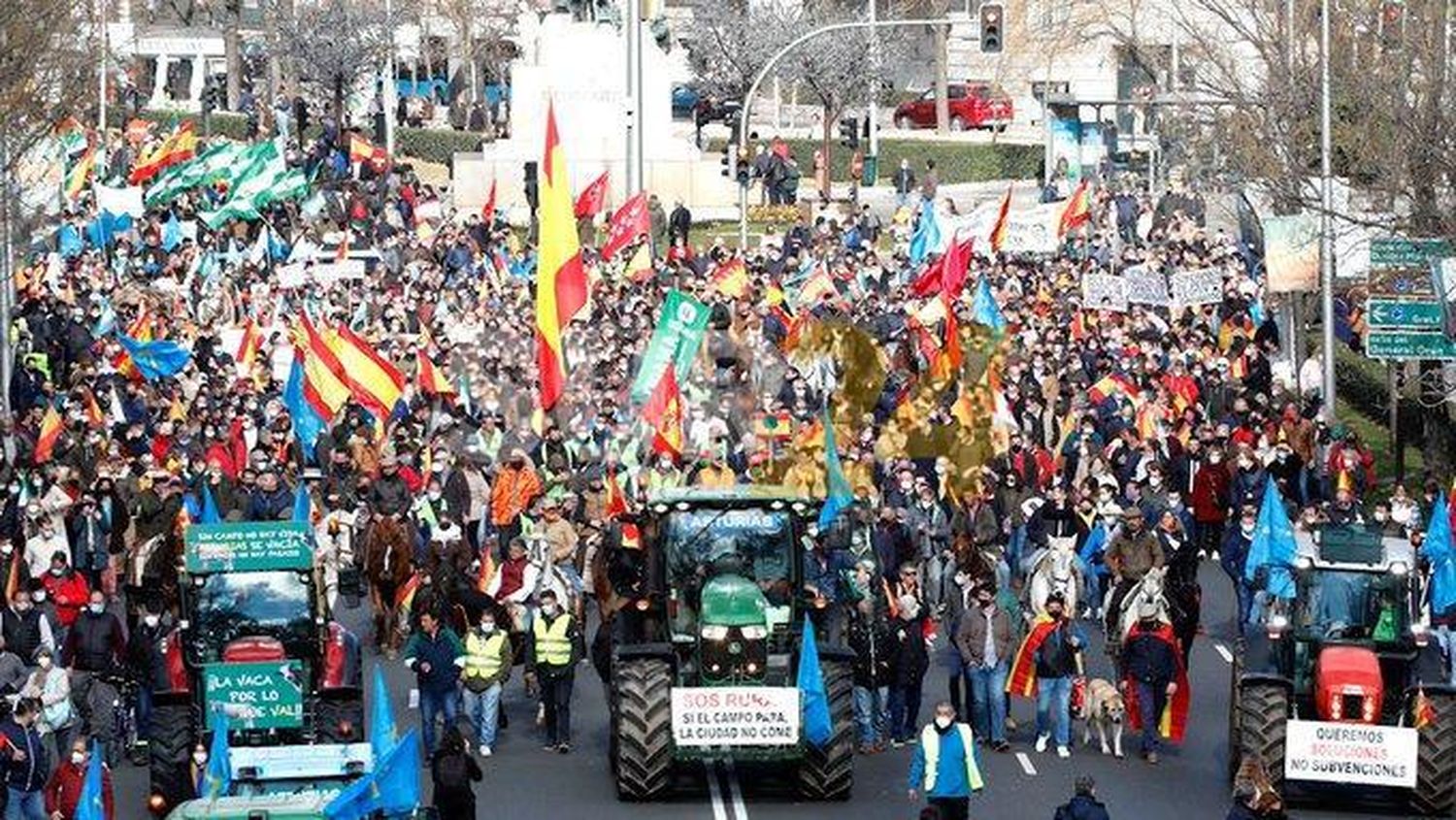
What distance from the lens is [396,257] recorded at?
199 feet

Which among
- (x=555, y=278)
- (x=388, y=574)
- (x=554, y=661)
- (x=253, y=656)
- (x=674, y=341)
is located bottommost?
(x=388, y=574)

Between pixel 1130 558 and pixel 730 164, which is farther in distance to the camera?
pixel 730 164

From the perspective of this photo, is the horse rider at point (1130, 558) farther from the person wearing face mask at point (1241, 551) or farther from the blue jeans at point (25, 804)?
the blue jeans at point (25, 804)

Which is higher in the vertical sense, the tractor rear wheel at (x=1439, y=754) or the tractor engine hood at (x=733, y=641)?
the tractor engine hood at (x=733, y=641)

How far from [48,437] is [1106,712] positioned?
14909mm

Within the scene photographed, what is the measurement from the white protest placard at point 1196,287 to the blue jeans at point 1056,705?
A: 2156 centimetres

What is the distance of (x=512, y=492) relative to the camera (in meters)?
37.1

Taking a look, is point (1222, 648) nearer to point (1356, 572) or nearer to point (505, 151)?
point (1356, 572)

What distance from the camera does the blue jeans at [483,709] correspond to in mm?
29484

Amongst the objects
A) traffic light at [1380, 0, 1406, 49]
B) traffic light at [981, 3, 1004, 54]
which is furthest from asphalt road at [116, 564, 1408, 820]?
traffic light at [981, 3, 1004, 54]

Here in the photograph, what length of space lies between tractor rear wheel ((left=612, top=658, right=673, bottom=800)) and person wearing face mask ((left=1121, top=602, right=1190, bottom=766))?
417 centimetres

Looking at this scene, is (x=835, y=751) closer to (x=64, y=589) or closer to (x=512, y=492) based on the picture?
(x=64, y=589)

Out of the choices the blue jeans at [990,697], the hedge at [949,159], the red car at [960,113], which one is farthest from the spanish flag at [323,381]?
the red car at [960,113]

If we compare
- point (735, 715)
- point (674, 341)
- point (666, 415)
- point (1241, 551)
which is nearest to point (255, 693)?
point (735, 715)
